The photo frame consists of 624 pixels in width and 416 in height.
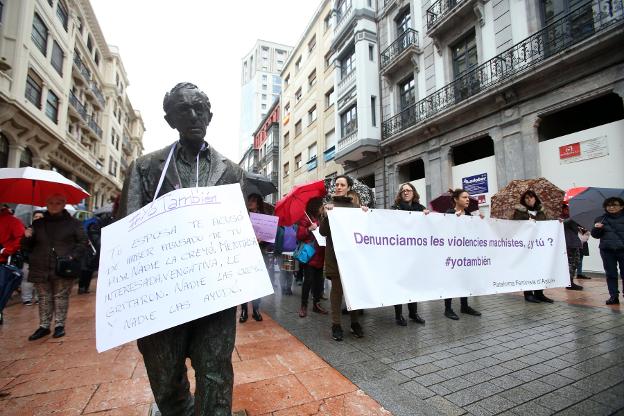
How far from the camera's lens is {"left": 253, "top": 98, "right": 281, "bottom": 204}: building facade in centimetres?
3403

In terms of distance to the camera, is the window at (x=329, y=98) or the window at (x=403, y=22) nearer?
the window at (x=403, y=22)

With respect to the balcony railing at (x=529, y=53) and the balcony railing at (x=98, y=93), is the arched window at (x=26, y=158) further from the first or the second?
the balcony railing at (x=529, y=53)

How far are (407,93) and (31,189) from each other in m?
15.7

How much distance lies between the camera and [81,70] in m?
24.2

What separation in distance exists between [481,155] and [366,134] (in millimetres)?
5604

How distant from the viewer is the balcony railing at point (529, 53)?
27.9 ft

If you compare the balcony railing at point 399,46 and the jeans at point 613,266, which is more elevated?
the balcony railing at point 399,46

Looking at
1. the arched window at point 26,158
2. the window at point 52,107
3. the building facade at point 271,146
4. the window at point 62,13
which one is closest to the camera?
the arched window at point 26,158

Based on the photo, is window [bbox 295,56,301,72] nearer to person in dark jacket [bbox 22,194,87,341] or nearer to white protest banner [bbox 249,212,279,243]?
white protest banner [bbox 249,212,279,243]

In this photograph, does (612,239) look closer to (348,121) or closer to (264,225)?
(264,225)

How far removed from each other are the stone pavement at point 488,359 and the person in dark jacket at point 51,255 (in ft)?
9.16

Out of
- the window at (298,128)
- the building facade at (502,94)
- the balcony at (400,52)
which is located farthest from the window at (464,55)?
the window at (298,128)

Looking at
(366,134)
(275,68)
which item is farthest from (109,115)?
(275,68)

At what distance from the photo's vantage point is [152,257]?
1.45 metres
